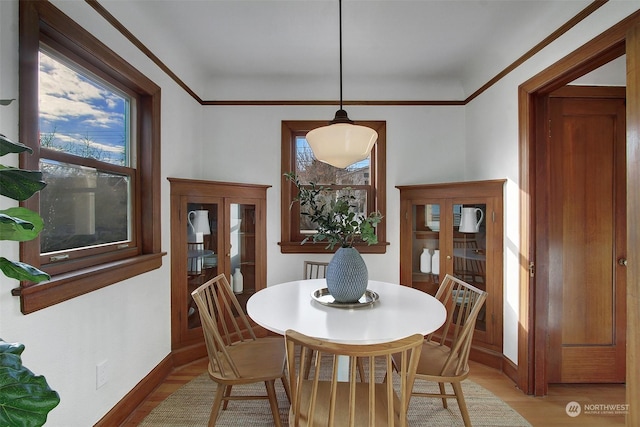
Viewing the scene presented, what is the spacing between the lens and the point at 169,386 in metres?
2.09

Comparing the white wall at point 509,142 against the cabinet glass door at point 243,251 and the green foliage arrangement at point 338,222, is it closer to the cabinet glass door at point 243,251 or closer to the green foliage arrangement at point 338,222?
the green foliage arrangement at point 338,222

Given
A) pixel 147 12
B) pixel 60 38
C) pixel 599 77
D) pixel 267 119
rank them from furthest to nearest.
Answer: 1. pixel 267 119
2. pixel 599 77
3. pixel 147 12
4. pixel 60 38

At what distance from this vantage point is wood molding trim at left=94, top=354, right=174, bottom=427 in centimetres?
164

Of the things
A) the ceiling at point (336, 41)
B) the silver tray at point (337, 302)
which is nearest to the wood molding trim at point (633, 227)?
the ceiling at point (336, 41)

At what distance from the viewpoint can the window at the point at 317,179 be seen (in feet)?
9.52

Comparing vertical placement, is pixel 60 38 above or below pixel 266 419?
above

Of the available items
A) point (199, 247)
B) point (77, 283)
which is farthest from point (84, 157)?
point (199, 247)

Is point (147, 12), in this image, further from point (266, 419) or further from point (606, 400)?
point (606, 400)

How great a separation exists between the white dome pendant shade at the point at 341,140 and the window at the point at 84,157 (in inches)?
48.2

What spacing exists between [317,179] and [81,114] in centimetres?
193

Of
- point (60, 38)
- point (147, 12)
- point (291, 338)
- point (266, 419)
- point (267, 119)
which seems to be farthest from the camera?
point (267, 119)

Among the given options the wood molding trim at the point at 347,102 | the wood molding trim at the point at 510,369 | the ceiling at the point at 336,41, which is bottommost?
the wood molding trim at the point at 510,369

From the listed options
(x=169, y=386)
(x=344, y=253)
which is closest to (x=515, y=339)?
(x=344, y=253)

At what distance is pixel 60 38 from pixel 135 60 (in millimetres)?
510
